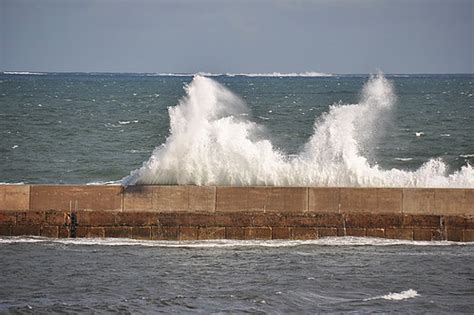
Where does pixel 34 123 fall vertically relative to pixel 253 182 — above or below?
above

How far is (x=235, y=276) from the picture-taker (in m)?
14.5

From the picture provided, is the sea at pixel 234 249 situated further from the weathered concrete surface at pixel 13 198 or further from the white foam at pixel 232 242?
the weathered concrete surface at pixel 13 198

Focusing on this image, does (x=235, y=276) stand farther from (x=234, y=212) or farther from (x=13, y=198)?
(x=13, y=198)

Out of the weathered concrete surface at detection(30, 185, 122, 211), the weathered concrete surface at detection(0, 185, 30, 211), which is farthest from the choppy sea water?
the weathered concrete surface at detection(0, 185, 30, 211)

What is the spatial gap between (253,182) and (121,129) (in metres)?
26.9

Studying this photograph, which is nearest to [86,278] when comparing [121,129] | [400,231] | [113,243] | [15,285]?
[15,285]

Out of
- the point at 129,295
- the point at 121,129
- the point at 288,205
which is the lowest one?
the point at 129,295

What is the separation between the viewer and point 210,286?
13.8m

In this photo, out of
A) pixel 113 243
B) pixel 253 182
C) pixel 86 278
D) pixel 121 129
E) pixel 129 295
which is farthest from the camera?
pixel 121 129

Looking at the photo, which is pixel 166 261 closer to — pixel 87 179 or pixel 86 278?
pixel 86 278

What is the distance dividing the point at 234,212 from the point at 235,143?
3580mm

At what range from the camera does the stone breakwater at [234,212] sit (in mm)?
17688

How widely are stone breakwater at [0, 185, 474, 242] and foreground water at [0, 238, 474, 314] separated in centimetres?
30

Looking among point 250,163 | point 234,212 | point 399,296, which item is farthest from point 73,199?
point 399,296
